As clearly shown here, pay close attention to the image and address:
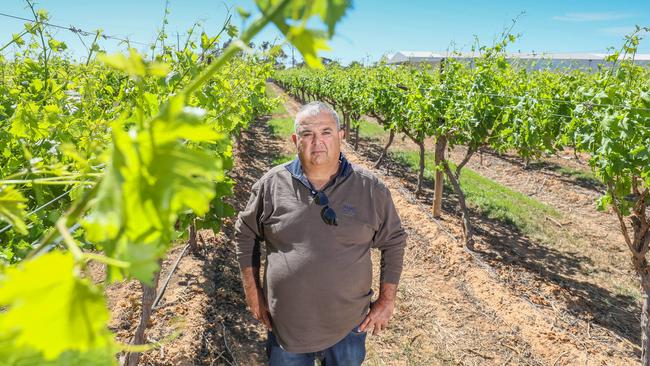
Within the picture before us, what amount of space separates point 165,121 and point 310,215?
199 centimetres

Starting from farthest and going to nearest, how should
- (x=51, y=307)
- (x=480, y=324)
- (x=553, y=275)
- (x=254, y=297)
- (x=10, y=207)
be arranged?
1. (x=553, y=275)
2. (x=480, y=324)
3. (x=254, y=297)
4. (x=10, y=207)
5. (x=51, y=307)

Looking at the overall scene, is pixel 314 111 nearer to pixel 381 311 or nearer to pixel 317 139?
pixel 317 139

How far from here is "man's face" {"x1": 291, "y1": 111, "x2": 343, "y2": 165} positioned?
2.42 m

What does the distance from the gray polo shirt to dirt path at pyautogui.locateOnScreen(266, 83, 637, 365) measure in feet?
6.56

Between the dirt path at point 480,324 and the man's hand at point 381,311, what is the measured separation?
67.5 inches

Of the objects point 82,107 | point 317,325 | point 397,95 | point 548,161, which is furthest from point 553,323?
point 548,161

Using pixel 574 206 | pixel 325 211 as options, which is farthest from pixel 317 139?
pixel 574 206

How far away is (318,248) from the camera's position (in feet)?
7.52

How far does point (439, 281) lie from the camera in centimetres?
568

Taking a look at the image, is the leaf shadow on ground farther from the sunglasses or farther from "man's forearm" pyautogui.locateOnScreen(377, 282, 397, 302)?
the sunglasses

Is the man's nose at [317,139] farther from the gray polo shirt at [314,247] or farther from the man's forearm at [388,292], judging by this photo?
the man's forearm at [388,292]

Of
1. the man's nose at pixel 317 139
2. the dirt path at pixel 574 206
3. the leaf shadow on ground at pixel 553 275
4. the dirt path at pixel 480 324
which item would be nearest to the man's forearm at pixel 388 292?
the man's nose at pixel 317 139

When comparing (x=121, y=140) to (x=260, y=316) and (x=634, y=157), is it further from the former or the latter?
(x=634, y=157)

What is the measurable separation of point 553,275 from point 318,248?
5.05m
